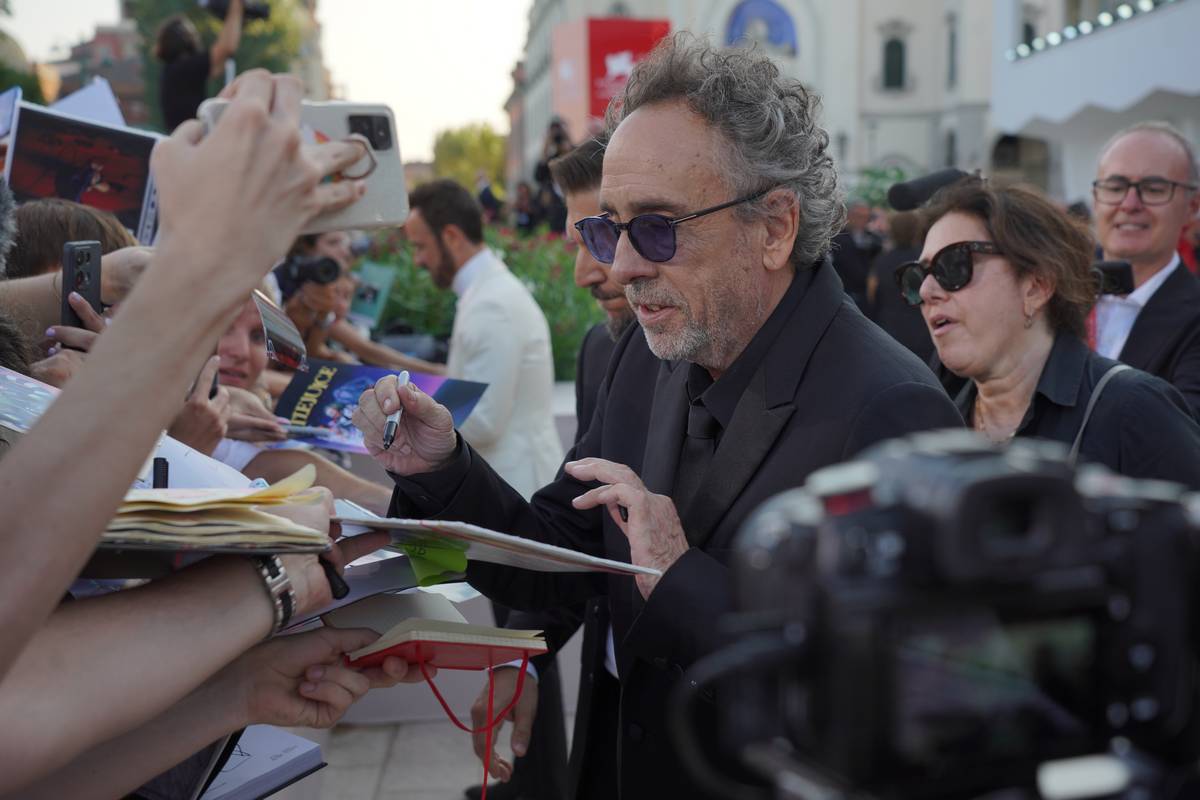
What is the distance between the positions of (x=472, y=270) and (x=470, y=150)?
10326 cm

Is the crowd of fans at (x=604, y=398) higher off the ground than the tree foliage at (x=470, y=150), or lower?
lower

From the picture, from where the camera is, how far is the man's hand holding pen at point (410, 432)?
2205 millimetres

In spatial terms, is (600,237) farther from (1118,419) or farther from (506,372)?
(506,372)

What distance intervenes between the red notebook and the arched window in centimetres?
6144

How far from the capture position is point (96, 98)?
4.29 meters

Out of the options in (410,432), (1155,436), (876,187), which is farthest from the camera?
(876,187)

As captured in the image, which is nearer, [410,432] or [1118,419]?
[410,432]

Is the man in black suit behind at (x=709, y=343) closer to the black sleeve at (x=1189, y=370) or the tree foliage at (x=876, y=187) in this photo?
the black sleeve at (x=1189, y=370)

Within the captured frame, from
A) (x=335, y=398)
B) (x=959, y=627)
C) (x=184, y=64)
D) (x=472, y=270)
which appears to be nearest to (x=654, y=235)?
(x=335, y=398)

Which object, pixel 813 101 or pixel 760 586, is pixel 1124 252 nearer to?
pixel 813 101

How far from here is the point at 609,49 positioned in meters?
14.5

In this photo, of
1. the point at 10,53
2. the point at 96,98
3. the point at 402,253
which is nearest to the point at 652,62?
the point at 96,98

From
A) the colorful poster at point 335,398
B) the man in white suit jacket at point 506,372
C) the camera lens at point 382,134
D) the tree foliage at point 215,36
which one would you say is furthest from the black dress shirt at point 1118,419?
the tree foliage at point 215,36

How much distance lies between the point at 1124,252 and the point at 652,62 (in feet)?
9.65
